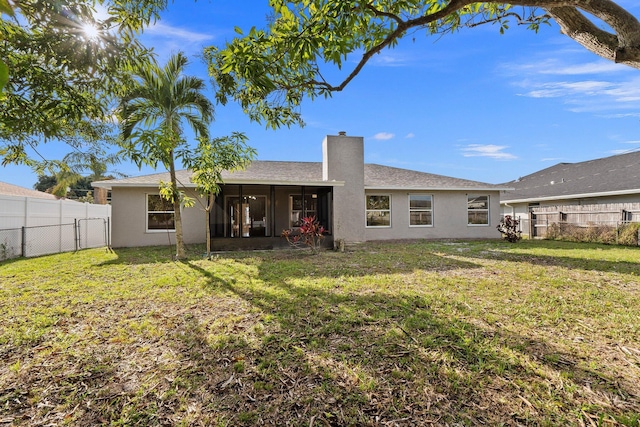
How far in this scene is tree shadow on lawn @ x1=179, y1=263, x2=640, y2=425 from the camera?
8.05ft

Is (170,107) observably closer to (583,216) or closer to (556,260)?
(556,260)

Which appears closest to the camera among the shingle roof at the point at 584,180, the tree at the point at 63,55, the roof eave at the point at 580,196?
the tree at the point at 63,55

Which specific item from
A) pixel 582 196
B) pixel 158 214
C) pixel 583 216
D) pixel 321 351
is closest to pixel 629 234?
pixel 583 216

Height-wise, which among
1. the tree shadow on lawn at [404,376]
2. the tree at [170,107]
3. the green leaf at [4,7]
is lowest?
the tree shadow on lawn at [404,376]

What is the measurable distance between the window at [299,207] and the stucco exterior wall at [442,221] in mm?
A: 2757

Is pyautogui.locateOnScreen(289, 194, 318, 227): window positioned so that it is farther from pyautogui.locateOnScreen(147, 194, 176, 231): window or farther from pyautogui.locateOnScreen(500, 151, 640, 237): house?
pyautogui.locateOnScreen(500, 151, 640, 237): house

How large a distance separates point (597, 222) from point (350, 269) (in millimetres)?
14039

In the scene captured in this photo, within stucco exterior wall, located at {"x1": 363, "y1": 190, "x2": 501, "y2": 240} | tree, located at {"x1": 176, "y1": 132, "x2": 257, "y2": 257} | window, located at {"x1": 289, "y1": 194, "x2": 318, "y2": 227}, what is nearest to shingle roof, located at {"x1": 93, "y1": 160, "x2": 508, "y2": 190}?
stucco exterior wall, located at {"x1": 363, "y1": 190, "x2": 501, "y2": 240}

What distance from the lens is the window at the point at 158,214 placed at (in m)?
13.1

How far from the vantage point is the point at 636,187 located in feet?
45.8

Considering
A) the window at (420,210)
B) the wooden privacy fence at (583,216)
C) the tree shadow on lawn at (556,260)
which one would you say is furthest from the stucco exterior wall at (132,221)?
the wooden privacy fence at (583,216)

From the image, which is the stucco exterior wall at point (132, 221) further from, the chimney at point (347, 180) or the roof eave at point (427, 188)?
the roof eave at point (427, 188)

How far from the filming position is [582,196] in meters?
16.1

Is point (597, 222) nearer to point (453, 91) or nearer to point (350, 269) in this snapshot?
point (453, 91)
